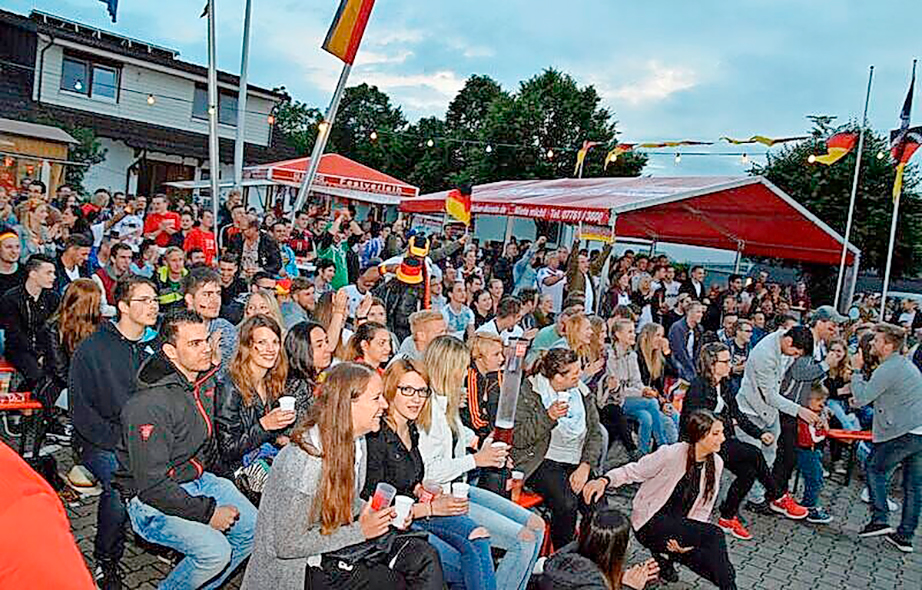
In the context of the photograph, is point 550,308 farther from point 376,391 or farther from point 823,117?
point 823,117

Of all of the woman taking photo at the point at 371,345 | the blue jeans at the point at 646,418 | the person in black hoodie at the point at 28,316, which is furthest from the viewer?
the blue jeans at the point at 646,418

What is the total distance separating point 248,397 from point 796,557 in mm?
4420

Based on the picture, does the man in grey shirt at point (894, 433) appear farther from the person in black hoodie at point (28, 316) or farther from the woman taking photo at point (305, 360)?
the person in black hoodie at point (28, 316)

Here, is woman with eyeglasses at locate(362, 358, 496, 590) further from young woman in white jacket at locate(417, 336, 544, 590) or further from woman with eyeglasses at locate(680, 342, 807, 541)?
woman with eyeglasses at locate(680, 342, 807, 541)

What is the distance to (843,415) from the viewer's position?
8266 millimetres

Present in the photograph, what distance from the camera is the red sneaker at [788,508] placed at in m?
6.63

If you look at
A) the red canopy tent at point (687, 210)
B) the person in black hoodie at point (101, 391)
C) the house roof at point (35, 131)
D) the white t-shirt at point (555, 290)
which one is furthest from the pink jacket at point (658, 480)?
the house roof at point (35, 131)

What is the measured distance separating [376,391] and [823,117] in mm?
21480

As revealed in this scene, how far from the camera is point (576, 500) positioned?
4980mm

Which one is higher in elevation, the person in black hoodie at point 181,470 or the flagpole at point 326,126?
the flagpole at point 326,126

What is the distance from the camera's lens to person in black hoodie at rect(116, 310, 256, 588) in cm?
336

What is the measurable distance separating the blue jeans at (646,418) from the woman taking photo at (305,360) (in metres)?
3.39

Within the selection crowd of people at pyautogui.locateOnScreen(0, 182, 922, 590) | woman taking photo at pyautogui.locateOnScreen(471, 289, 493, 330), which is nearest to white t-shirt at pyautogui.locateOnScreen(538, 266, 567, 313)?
woman taking photo at pyautogui.locateOnScreen(471, 289, 493, 330)

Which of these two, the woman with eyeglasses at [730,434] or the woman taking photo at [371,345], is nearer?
the woman taking photo at [371,345]
